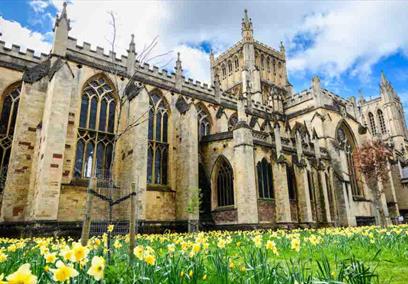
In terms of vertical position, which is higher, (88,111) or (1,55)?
(1,55)

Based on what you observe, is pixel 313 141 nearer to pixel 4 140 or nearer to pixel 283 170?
pixel 283 170

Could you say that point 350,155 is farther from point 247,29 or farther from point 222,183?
point 247,29

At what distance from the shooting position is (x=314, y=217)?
843 inches

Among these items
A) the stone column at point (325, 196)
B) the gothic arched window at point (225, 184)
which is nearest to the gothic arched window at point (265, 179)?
the gothic arched window at point (225, 184)

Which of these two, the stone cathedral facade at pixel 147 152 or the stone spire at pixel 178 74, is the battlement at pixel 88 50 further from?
the stone spire at pixel 178 74

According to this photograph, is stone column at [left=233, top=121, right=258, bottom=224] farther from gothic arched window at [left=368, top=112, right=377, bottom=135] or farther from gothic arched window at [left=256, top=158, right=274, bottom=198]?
gothic arched window at [left=368, top=112, right=377, bottom=135]

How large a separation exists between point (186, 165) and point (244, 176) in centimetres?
370

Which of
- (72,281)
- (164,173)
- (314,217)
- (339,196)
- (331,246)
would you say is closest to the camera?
(72,281)

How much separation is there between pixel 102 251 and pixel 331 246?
5295 millimetres

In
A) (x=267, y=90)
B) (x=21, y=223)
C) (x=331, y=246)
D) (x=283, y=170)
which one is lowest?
(x=331, y=246)

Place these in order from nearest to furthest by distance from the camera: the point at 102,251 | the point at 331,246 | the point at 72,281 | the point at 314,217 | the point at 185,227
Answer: the point at 72,281, the point at 102,251, the point at 331,246, the point at 185,227, the point at 314,217

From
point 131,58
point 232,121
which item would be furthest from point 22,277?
point 232,121

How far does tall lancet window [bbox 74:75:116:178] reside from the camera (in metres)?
15.9

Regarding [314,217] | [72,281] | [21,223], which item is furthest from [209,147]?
[72,281]
